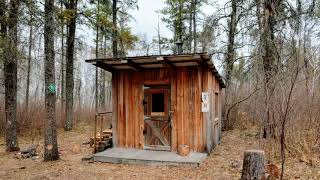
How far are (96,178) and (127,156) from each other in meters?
1.84

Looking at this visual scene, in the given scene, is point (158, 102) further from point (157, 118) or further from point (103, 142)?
point (103, 142)

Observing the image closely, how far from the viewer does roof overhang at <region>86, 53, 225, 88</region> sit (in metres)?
8.12

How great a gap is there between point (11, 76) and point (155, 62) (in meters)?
4.40

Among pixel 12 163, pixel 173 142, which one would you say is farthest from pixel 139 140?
pixel 12 163

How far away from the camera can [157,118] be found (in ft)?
30.1

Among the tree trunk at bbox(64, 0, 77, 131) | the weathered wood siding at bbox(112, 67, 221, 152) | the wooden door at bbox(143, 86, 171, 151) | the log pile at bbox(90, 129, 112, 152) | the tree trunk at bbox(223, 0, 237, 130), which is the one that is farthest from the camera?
the tree trunk at bbox(223, 0, 237, 130)

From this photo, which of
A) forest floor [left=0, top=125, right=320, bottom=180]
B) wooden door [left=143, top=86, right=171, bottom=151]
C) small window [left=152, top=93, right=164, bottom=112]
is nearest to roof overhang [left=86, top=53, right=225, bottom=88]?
wooden door [left=143, top=86, right=171, bottom=151]

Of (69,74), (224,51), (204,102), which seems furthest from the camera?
(224,51)

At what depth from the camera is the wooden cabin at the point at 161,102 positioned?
877cm

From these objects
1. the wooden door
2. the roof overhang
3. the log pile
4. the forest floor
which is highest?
the roof overhang

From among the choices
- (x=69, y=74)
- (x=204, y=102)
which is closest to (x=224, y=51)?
(x=69, y=74)

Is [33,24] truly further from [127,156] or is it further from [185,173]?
[185,173]

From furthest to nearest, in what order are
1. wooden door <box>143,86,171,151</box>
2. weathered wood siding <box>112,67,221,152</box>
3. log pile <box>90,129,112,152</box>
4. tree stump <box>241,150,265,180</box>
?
1. log pile <box>90,129,112,152</box>
2. wooden door <box>143,86,171,151</box>
3. weathered wood siding <box>112,67,221,152</box>
4. tree stump <box>241,150,265,180</box>

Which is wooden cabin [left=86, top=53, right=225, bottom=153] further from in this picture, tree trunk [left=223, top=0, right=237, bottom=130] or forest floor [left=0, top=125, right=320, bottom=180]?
tree trunk [left=223, top=0, right=237, bottom=130]
